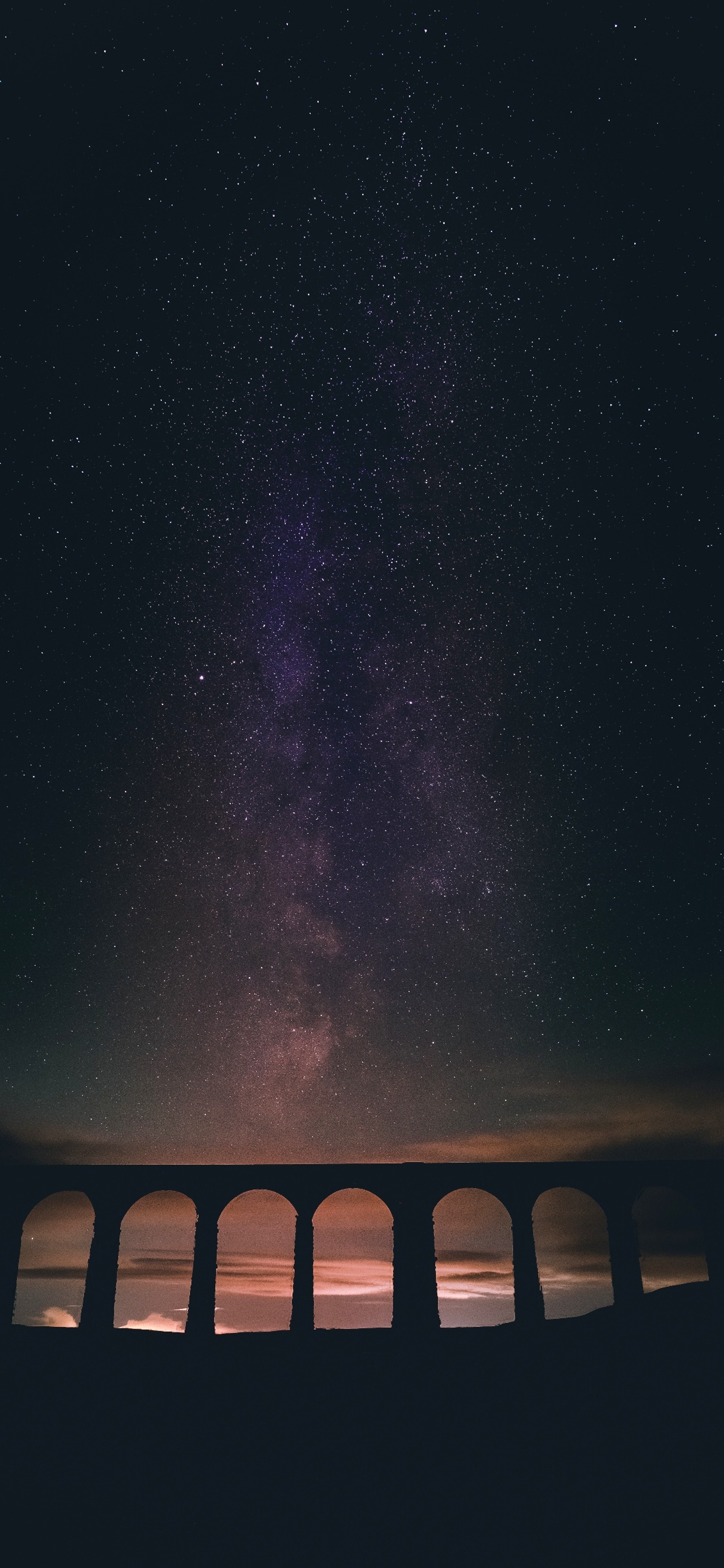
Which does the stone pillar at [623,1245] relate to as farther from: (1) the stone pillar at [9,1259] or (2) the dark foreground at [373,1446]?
(1) the stone pillar at [9,1259]

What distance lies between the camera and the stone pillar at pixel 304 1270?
2250 centimetres

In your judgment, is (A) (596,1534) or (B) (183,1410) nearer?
(A) (596,1534)

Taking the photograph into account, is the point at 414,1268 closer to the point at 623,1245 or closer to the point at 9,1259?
the point at 623,1245

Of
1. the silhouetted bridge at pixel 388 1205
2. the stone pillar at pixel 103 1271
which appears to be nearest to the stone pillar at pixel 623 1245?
the silhouetted bridge at pixel 388 1205

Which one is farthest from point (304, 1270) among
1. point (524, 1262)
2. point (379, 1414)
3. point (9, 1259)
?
point (9, 1259)

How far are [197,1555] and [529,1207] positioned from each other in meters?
11.0

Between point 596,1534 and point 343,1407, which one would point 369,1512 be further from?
point 596,1534

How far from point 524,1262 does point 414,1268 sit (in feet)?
10.8

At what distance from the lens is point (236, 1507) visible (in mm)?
18016

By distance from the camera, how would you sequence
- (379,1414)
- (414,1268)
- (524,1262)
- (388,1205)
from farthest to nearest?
(524,1262)
(388,1205)
(414,1268)
(379,1414)

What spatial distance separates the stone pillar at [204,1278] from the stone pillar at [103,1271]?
209cm

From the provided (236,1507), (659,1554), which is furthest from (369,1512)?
(659,1554)

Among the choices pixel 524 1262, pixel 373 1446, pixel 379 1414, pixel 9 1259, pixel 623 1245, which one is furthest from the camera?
pixel 623 1245

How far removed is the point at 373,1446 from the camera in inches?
789
